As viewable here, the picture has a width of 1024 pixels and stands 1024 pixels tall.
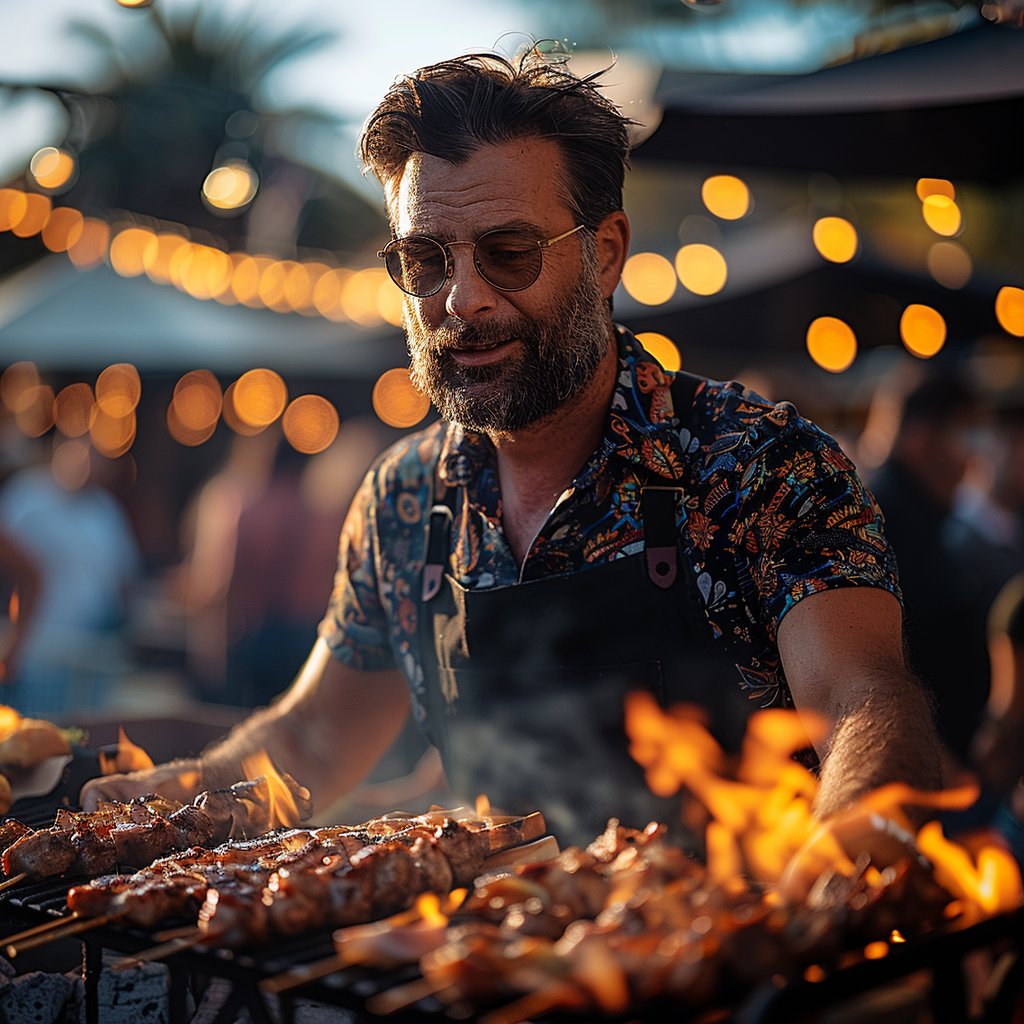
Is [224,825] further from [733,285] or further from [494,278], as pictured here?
[733,285]

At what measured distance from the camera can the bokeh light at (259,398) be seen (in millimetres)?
14156

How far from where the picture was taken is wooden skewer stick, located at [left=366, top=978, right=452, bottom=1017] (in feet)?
4.52

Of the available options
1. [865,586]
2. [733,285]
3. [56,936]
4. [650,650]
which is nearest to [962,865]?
[865,586]

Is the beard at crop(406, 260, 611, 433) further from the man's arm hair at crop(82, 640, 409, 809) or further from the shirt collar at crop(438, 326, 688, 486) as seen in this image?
the man's arm hair at crop(82, 640, 409, 809)

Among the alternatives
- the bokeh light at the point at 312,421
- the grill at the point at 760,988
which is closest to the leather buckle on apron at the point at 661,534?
the grill at the point at 760,988

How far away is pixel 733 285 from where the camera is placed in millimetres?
8086

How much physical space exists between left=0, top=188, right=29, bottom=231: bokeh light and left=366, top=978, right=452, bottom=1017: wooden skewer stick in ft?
34.7

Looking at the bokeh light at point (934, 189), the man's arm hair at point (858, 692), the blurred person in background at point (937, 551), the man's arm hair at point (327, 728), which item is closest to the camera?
the man's arm hair at point (858, 692)

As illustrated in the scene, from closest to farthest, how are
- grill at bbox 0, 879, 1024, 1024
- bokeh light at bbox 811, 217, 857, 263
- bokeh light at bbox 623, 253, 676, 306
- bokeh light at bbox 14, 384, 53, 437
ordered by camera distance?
grill at bbox 0, 879, 1024, 1024, bokeh light at bbox 811, 217, 857, 263, bokeh light at bbox 623, 253, 676, 306, bokeh light at bbox 14, 384, 53, 437

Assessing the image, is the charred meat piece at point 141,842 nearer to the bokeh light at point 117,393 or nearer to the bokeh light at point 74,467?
the bokeh light at point 74,467

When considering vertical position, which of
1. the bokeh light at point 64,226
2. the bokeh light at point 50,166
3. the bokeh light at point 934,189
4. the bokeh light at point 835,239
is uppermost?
the bokeh light at point 64,226

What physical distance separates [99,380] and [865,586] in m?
13.4

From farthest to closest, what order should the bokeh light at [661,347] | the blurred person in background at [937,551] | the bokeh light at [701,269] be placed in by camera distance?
the bokeh light at [661,347] < the bokeh light at [701,269] < the blurred person in background at [937,551]

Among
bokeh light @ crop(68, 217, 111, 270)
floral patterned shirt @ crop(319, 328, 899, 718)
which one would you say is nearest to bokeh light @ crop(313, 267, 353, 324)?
bokeh light @ crop(68, 217, 111, 270)
